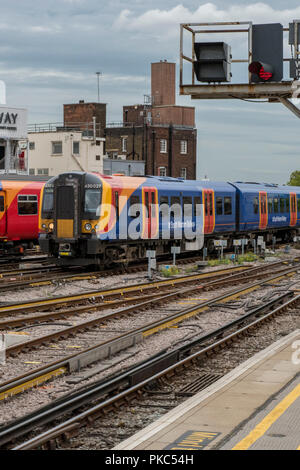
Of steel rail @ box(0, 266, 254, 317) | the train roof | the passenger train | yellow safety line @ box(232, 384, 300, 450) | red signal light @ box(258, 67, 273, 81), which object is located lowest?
yellow safety line @ box(232, 384, 300, 450)

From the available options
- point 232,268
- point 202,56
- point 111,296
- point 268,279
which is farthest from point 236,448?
point 232,268

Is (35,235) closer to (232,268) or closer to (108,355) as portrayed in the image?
(232,268)

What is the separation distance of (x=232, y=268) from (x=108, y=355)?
15.3 metres

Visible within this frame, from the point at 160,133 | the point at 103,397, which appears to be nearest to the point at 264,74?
the point at 103,397

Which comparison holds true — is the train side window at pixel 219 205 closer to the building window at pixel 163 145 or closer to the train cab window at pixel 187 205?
the train cab window at pixel 187 205

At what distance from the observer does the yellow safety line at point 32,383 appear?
390 inches

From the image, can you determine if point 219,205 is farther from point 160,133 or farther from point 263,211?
point 160,133

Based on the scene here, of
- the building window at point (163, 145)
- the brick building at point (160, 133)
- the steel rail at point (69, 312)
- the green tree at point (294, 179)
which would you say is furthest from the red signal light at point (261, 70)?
the green tree at point (294, 179)

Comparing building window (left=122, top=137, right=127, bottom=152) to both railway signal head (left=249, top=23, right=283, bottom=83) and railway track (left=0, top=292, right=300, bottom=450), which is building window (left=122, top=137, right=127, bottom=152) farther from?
railway signal head (left=249, top=23, right=283, bottom=83)

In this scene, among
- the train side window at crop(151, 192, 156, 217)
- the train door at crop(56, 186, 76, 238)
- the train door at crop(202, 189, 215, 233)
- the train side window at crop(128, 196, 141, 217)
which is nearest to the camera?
the train door at crop(56, 186, 76, 238)

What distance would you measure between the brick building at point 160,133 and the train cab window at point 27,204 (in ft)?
124

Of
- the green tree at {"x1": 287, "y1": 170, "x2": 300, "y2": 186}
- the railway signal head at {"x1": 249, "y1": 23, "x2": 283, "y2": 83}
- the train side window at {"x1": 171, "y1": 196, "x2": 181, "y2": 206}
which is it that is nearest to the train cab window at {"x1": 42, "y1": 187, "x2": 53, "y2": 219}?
the train side window at {"x1": 171, "y1": 196, "x2": 181, "y2": 206}

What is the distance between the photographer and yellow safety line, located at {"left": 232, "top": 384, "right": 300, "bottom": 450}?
281 inches

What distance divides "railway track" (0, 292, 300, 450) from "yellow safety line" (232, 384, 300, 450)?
1.99 metres
